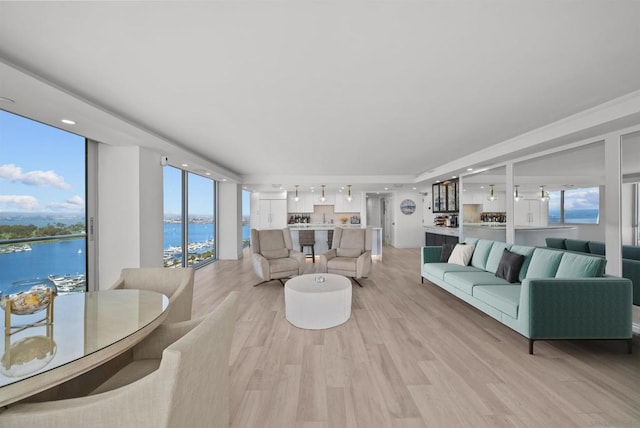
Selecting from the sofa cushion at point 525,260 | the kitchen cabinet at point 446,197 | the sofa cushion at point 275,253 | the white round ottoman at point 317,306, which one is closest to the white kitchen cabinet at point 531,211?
the kitchen cabinet at point 446,197

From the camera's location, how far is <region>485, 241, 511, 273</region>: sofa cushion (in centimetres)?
359

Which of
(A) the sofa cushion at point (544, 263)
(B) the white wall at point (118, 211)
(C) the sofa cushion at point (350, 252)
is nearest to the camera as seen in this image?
(A) the sofa cushion at point (544, 263)

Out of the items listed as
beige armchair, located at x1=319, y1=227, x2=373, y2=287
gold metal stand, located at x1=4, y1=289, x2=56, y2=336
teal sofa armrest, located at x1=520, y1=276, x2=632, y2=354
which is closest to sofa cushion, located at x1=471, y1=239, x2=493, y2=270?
teal sofa armrest, located at x1=520, y1=276, x2=632, y2=354

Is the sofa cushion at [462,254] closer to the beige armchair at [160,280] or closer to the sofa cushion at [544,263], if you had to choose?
the sofa cushion at [544,263]

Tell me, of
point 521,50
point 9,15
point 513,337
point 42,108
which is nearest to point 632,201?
point 513,337

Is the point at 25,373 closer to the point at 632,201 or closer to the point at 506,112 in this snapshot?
the point at 506,112

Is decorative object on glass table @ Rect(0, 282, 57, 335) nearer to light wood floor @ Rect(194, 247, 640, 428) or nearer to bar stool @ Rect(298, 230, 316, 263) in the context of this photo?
light wood floor @ Rect(194, 247, 640, 428)

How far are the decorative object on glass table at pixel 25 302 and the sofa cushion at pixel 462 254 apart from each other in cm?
471

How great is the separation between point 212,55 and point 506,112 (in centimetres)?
305

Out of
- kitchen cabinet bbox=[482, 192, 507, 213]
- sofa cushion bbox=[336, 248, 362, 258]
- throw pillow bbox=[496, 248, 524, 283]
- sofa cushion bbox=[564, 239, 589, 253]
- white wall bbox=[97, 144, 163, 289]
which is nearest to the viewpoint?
throw pillow bbox=[496, 248, 524, 283]

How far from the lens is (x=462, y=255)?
4.14 metres

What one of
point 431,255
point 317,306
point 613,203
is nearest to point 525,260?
point 613,203

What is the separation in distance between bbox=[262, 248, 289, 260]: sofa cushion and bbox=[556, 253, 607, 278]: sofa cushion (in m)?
4.06

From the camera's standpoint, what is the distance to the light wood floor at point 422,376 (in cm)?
160
